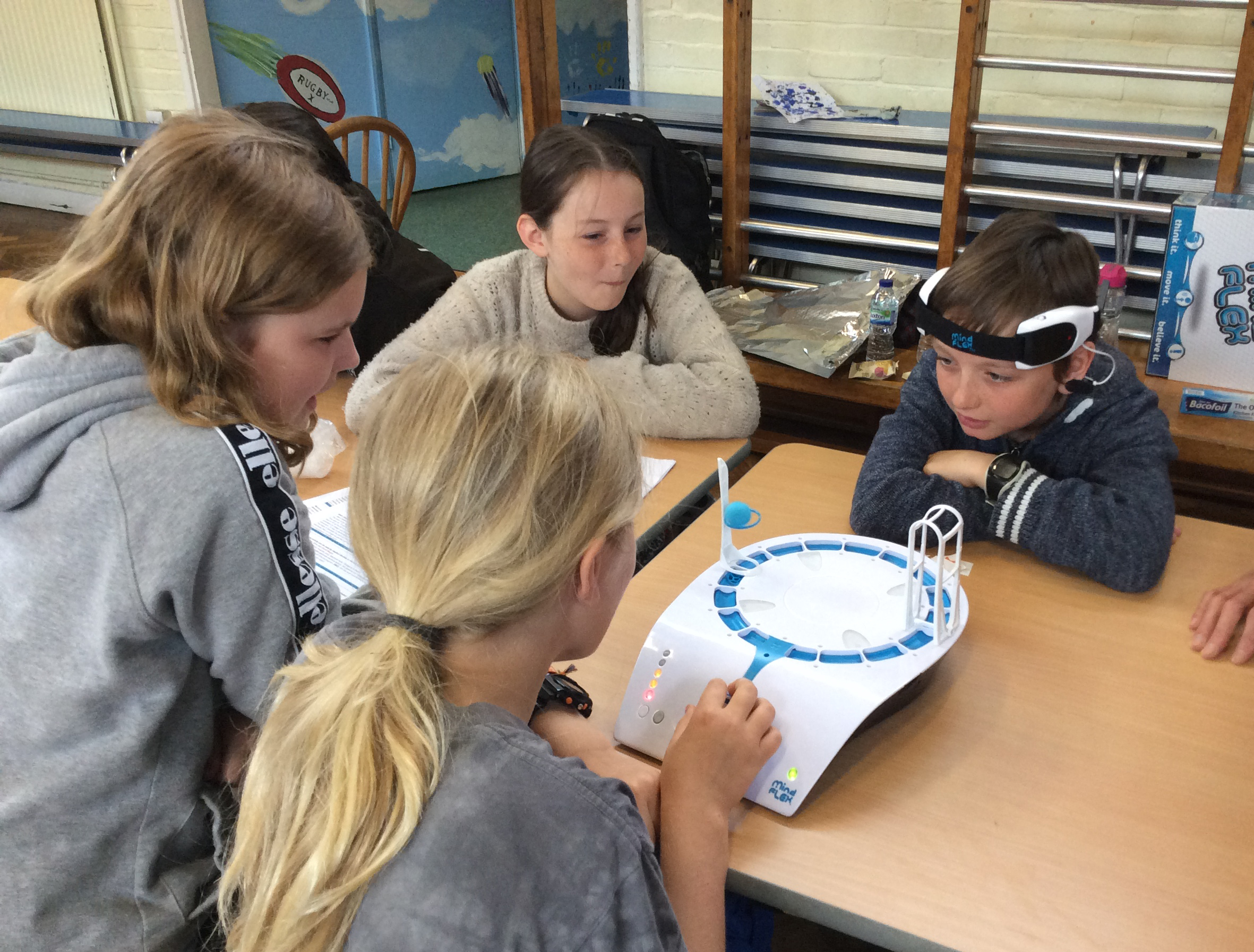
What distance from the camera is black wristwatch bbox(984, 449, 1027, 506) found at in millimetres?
1330

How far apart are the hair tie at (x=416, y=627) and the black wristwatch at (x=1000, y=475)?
33.8 inches

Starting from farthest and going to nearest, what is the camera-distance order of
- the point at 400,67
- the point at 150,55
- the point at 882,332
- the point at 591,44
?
1. the point at 591,44
2. the point at 400,67
3. the point at 150,55
4. the point at 882,332

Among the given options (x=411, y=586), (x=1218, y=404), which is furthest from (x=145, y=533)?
(x=1218, y=404)

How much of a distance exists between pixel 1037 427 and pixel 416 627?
3.39 feet

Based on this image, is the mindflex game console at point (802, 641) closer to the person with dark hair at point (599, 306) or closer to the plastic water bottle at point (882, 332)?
the person with dark hair at point (599, 306)

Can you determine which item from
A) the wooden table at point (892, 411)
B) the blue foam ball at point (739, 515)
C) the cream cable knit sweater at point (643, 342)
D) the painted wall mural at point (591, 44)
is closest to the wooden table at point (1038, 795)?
the blue foam ball at point (739, 515)

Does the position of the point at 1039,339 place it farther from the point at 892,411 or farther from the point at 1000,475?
the point at 892,411

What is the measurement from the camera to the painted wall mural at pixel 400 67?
4.97 m

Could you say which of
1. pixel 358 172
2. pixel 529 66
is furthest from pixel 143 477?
pixel 358 172

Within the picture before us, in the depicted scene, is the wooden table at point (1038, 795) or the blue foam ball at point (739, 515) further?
the blue foam ball at point (739, 515)

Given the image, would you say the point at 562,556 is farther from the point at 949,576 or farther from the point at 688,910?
the point at 949,576

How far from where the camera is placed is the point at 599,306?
1.89 m

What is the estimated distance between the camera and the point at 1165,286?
2.07 m

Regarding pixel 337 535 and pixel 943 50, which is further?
pixel 943 50
